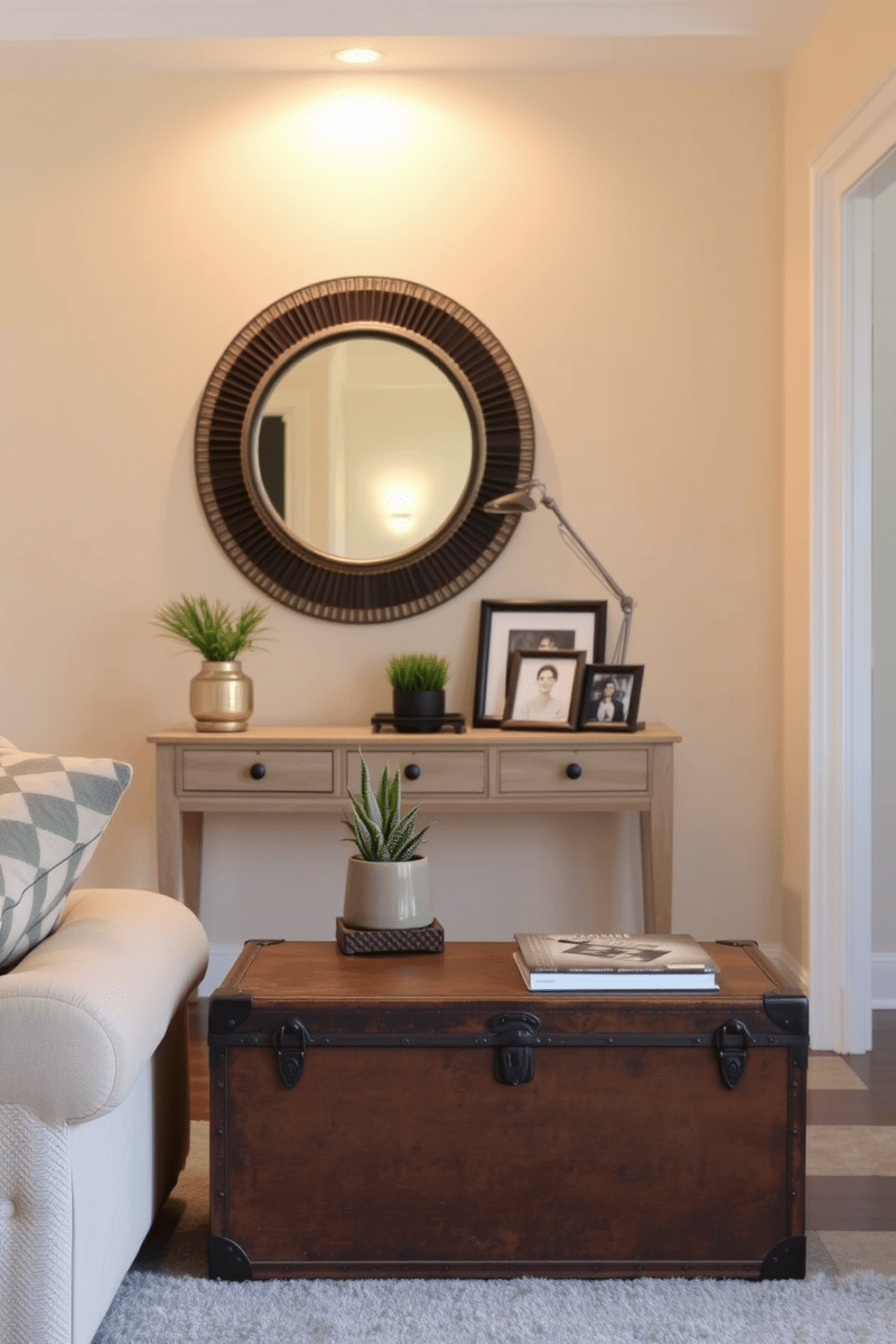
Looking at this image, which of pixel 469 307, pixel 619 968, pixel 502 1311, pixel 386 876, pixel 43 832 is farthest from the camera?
pixel 469 307

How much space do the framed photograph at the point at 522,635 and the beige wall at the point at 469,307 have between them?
0.07 metres

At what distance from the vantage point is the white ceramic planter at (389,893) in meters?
2.30

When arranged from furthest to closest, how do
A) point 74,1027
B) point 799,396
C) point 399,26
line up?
point 799,396 → point 399,26 → point 74,1027

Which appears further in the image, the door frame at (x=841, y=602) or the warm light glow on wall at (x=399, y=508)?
the warm light glow on wall at (x=399, y=508)

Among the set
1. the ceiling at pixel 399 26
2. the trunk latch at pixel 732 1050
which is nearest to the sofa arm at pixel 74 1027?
the trunk latch at pixel 732 1050

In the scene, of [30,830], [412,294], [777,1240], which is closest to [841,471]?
[412,294]

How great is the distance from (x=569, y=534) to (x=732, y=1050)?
6.91 feet

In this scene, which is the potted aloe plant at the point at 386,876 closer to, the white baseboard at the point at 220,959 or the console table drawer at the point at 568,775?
the console table drawer at the point at 568,775

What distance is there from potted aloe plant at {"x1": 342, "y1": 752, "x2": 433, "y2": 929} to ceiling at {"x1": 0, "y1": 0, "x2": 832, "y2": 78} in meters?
2.28

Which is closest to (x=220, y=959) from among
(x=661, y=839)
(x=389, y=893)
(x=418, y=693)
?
(x=418, y=693)

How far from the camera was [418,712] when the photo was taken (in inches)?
142

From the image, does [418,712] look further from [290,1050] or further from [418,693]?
[290,1050]

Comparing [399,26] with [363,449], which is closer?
[399,26]

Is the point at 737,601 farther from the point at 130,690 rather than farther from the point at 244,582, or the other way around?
the point at 130,690
